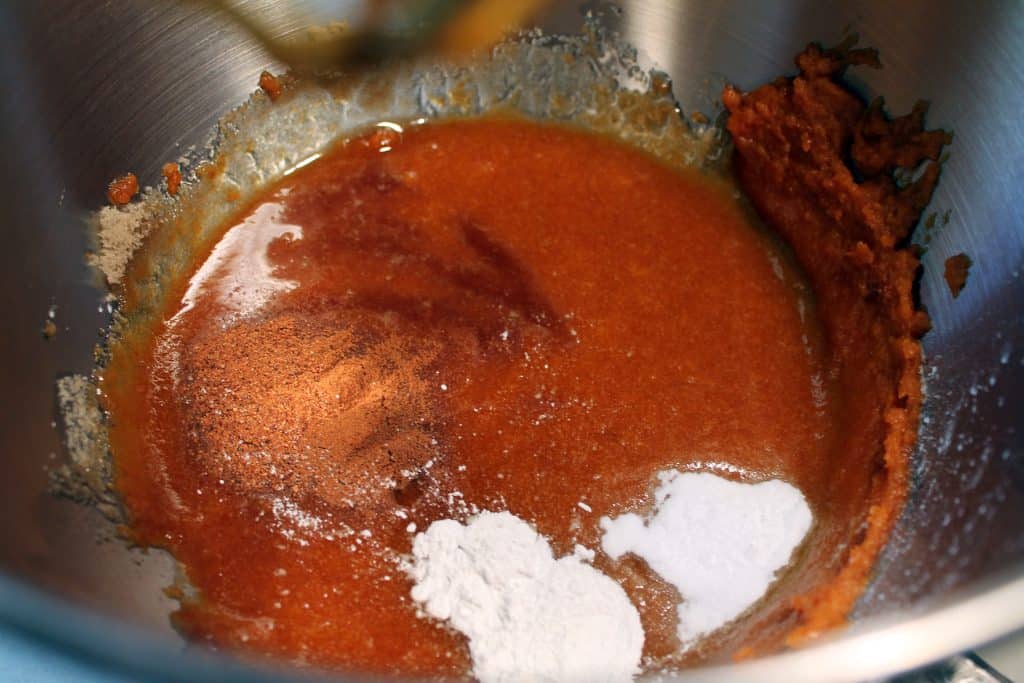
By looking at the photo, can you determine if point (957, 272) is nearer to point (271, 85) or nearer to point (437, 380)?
point (437, 380)

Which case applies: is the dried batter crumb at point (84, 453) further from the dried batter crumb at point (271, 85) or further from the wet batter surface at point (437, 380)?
the dried batter crumb at point (271, 85)

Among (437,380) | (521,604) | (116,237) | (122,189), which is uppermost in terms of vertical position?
(122,189)

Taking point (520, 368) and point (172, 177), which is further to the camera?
point (172, 177)

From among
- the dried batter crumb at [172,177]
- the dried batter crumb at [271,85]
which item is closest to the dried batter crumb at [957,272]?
the dried batter crumb at [271,85]

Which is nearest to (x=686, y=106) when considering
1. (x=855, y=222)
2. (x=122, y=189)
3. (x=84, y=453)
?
(x=855, y=222)

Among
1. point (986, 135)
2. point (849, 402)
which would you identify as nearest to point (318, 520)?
point (849, 402)

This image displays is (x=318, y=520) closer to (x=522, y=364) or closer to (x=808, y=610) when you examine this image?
(x=522, y=364)

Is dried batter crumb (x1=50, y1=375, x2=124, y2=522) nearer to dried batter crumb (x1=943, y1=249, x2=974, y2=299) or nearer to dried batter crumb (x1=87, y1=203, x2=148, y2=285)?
dried batter crumb (x1=87, y1=203, x2=148, y2=285)
